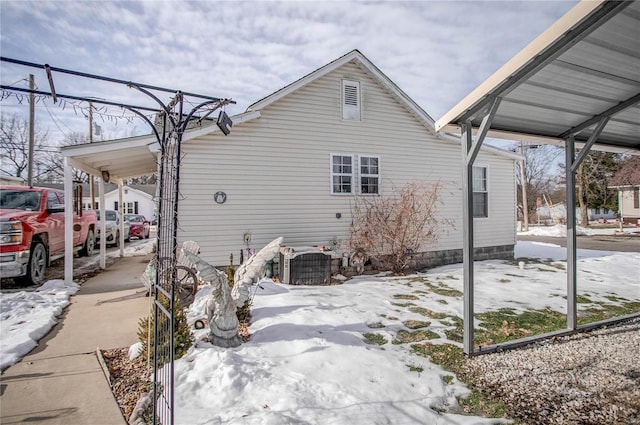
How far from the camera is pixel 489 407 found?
104 inches

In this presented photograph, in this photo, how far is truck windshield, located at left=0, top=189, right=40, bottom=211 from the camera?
22.6ft

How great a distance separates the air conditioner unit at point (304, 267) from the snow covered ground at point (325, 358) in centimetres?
32

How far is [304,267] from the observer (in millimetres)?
6840

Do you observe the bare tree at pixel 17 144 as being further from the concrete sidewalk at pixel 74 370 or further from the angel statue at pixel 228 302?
the angel statue at pixel 228 302

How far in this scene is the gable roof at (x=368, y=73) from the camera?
25.1 ft

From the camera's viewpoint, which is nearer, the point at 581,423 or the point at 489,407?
the point at 581,423

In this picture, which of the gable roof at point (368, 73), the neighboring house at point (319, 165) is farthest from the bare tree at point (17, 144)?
the gable roof at point (368, 73)

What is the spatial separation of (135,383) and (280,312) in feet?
6.82

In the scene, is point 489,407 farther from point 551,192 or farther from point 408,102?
point 551,192

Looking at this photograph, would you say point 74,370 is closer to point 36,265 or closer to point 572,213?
point 36,265

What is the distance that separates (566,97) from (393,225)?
4896 millimetres

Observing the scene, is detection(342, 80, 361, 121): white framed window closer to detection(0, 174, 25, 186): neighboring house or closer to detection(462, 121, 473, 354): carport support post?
detection(462, 121, 473, 354): carport support post

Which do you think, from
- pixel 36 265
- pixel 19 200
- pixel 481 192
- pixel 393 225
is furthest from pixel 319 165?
pixel 19 200

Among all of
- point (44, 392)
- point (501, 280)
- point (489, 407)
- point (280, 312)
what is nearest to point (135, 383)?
point (44, 392)
